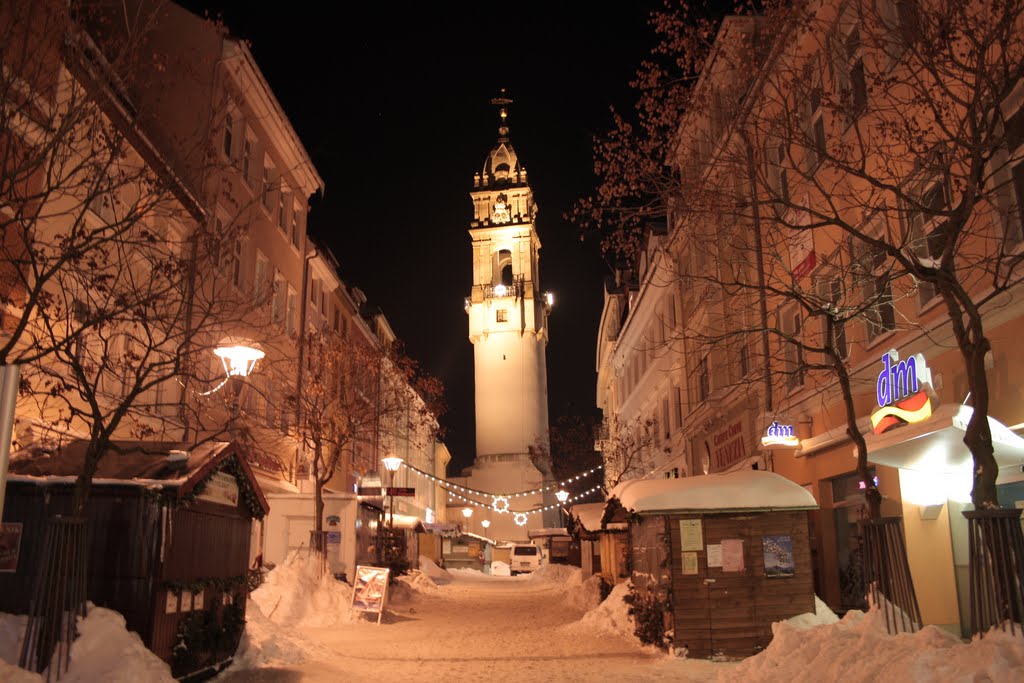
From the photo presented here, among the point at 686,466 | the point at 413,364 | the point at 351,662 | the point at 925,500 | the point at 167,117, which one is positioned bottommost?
the point at 351,662

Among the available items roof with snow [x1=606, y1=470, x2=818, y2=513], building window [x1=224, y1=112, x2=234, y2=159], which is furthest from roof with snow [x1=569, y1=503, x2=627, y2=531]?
building window [x1=224, y1=112, x2=234, y2=159]

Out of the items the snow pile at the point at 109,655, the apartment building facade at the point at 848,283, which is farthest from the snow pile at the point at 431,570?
the snow pile at the point at 109,655

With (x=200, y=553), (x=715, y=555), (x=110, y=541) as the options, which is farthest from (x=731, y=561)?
(x=110, y=541)

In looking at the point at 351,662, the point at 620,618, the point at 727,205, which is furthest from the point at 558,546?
the point at 727,205

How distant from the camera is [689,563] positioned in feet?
47.0

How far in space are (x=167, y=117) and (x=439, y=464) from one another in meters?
72.5

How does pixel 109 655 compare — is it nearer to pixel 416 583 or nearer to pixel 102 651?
pixel 102 651

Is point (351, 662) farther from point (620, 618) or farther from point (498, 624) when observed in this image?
point (498, 624)

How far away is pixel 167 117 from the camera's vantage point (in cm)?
2472

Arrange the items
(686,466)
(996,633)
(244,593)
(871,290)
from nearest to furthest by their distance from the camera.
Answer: (996,633)
(244,593)
(871,290)
(686,466)

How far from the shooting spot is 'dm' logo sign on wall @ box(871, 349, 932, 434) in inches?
509

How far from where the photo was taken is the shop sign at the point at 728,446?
2530cm

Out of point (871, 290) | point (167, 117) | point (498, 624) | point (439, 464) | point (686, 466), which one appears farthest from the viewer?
point (439, 464)

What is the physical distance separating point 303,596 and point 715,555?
34.8ft
